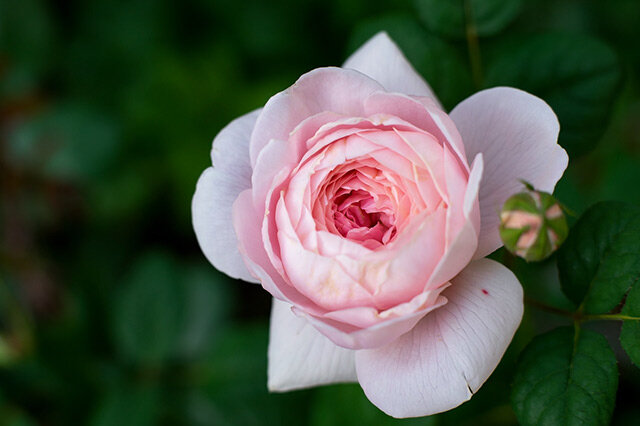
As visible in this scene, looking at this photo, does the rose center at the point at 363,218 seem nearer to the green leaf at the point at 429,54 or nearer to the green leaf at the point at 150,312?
the green leaf at the point at 429,54

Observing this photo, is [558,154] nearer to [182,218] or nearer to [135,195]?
[182,218]

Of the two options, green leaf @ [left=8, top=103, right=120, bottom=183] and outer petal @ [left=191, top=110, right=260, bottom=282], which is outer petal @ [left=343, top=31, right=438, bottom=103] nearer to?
outer petal @ [left=191, top=110, right=260, bottom=282]

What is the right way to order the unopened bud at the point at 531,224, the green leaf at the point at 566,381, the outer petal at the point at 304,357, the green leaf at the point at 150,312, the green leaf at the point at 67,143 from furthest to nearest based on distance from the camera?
the green leaf at the point at 67,143
the green leaf at the point at 150,312
the outer petal at the point at 304,357
the green leaf at the point at 566,381
the unopened bud at the point at 531,224

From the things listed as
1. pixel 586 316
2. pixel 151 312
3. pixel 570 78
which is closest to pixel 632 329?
pixel 586 316

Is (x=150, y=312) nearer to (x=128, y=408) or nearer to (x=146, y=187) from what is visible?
(x=128, y=408)

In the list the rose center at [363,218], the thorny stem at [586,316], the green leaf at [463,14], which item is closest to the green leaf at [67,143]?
the green leaf at [463,14]

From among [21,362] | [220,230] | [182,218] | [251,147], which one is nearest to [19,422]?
[21,362]
